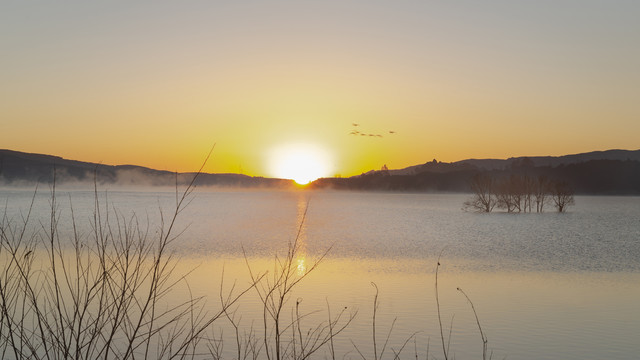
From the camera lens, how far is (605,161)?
166 metres

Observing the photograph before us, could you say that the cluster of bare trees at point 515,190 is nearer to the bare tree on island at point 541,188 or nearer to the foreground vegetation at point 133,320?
the bare tree on island at point 541,188

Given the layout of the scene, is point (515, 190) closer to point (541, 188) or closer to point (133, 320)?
point (541, 188)

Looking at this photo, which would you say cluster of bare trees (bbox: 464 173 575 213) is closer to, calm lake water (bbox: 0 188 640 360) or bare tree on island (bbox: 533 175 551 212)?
bare tree on island (bbox: 533 175 551 212)

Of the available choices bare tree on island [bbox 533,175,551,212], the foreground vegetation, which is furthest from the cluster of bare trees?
the foreground vegetation

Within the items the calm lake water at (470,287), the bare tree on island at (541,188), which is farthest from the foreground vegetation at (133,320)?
the bare tree on island at (541,188)

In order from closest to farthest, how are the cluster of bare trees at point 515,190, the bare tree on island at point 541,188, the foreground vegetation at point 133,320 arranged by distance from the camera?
the foreground vegetation at point 133,320 < the bare tree on island at point 541,188 < the cluster of bare trees at point 515,190

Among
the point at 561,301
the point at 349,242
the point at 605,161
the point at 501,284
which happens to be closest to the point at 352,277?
the point at 501,284

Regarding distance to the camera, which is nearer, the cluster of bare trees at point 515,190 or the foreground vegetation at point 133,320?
the foreground vegetation at point 133,320

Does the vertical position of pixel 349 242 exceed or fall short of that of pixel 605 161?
it falls short

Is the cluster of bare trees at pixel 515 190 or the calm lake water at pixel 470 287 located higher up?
the cluster of bare trees at pixel 515 190

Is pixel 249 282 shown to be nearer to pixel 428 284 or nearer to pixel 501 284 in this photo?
pixel 428 284

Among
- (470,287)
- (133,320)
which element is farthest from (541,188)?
(133,320)

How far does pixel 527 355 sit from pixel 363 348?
106 inches

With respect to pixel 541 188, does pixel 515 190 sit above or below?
below
